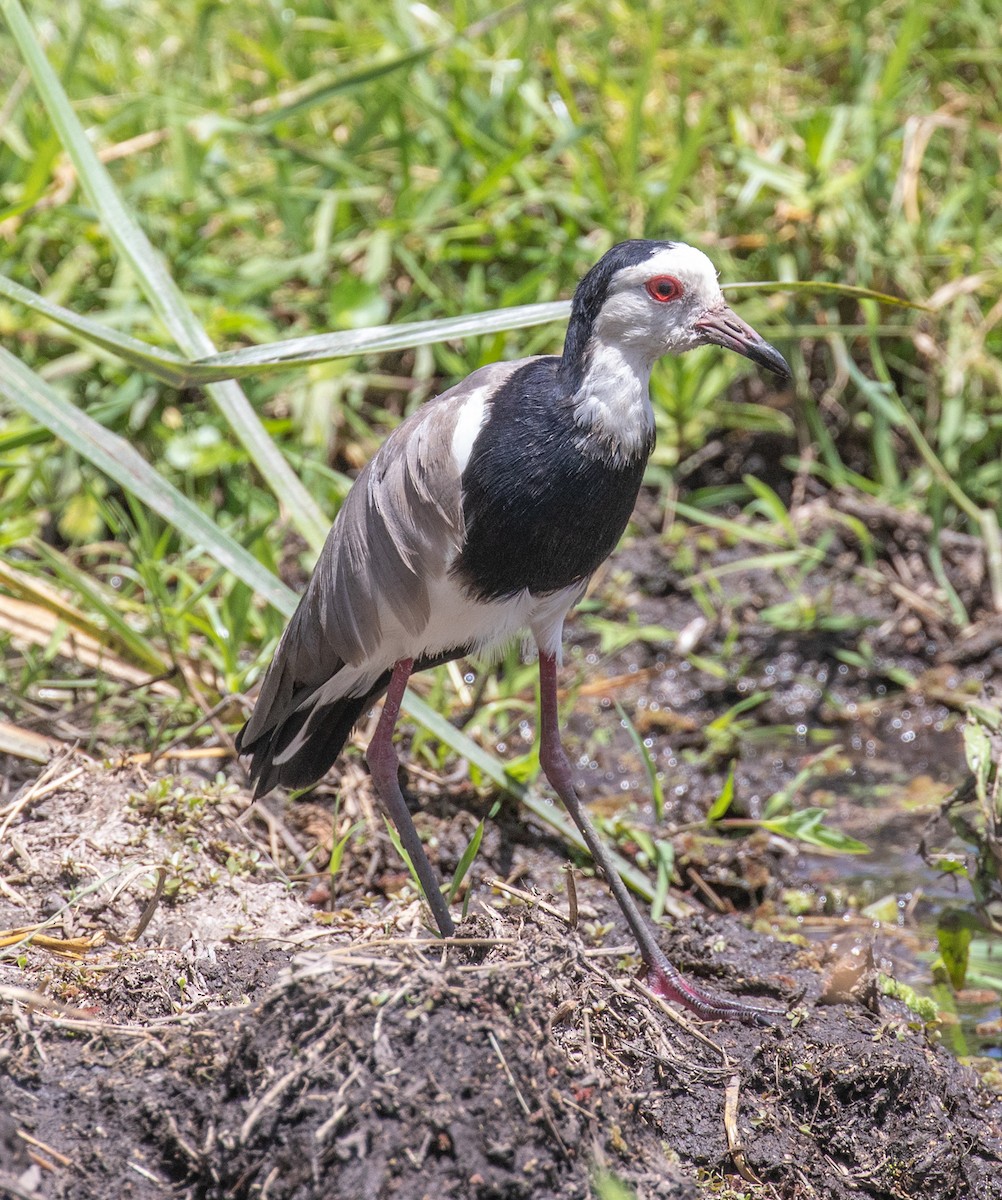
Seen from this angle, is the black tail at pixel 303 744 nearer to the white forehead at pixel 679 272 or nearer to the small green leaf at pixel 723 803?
the small green leaf at pixel 723 803

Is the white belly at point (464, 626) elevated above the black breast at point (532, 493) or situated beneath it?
situated beneath

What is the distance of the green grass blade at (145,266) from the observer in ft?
11.3

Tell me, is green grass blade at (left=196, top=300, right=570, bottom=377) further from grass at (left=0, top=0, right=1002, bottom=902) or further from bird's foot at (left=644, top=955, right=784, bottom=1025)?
bird's foot at (left=644, top=955, right=784, bottom=1025)

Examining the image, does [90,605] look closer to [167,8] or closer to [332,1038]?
[332,1038]

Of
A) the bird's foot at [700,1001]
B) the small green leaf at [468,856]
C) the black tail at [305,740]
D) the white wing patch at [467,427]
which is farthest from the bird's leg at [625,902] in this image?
the white wing patch at [467,427]

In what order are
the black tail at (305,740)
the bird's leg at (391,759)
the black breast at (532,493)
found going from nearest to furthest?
the black breast at (532,493)
the bird's leg at (391,759)
the black tail at (305,740)

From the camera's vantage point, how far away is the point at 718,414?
194 inches

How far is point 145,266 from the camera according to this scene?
3471 mm

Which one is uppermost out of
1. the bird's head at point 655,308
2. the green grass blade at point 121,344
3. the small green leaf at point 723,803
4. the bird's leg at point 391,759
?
the green grass blade at point 121,344

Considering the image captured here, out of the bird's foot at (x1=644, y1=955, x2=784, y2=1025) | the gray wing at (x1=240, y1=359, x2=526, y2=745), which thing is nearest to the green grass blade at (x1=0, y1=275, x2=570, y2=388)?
the gray wing at (x1=240, y1=359, x2=526, y2=745)

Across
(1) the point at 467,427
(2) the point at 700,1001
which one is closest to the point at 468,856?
(2) the point at 700,1001

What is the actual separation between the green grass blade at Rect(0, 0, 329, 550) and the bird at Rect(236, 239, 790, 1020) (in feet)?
1.34

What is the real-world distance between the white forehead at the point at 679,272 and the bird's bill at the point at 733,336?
1.4 inches

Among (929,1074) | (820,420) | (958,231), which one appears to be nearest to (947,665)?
(820,420)
